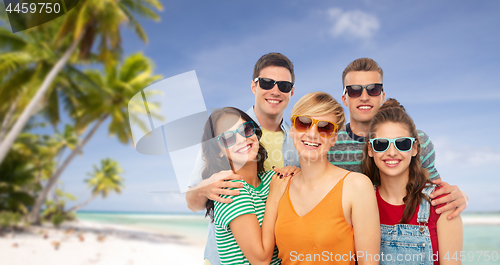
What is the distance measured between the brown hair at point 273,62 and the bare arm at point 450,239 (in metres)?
2.78

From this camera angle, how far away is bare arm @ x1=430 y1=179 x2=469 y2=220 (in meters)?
2.46

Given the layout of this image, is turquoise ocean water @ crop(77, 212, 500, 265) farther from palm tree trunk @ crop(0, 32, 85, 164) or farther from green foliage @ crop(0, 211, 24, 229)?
palm tree trunk @ crop(0, 32, 85, 164)

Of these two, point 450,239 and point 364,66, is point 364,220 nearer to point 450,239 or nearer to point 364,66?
point 450,239

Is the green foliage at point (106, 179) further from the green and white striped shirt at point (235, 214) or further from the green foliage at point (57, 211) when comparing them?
the green and white striped shirt at point (235, 214)


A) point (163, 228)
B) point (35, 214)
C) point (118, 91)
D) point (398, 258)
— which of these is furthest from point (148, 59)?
point (398, 258)

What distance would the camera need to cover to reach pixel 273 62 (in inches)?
177

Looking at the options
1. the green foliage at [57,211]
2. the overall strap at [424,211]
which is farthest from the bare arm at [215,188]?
the green foliage at [57,211]

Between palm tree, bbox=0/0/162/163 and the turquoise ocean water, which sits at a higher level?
palm tree, bbox=0/0/162/163

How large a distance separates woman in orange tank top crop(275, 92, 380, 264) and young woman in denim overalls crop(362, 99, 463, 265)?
1.29 ft

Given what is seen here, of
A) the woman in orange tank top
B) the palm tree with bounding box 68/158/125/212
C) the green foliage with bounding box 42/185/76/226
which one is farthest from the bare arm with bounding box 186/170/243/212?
the palm tree with bounding box 68/158/125/212

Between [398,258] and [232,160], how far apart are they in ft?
5.22

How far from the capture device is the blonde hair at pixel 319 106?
253 centimetres

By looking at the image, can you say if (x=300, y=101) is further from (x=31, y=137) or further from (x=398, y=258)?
(x=31, y=137)

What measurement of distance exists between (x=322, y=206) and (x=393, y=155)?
846mm
